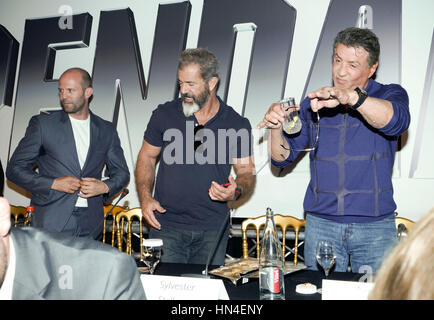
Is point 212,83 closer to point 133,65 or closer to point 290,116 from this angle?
point 290,116

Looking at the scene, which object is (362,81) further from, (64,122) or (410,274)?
(64,122)

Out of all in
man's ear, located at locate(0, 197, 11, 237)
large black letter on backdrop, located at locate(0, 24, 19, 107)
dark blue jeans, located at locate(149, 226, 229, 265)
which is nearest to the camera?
man's ear, located at locate(0, 197, 11, 237)

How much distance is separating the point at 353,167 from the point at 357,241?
384 millimetres

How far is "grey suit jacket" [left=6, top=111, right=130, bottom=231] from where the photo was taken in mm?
3068

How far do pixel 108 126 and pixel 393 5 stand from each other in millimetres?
2445

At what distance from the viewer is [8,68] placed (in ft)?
14.0

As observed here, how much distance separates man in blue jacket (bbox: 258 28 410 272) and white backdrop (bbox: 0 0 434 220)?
3.91 ft

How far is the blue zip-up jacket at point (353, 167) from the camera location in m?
2.19

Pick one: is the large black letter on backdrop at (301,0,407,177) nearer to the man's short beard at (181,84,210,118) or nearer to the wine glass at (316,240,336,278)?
the man's short beard at (181,84,210,118)

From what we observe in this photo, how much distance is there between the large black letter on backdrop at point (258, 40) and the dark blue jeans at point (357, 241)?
161 centimetres

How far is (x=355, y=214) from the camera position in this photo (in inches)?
85.4

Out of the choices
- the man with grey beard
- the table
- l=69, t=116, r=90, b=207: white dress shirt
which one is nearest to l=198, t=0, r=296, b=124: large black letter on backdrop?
the man with grey beard

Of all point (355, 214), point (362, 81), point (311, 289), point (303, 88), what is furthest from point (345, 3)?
point (311, 289)
